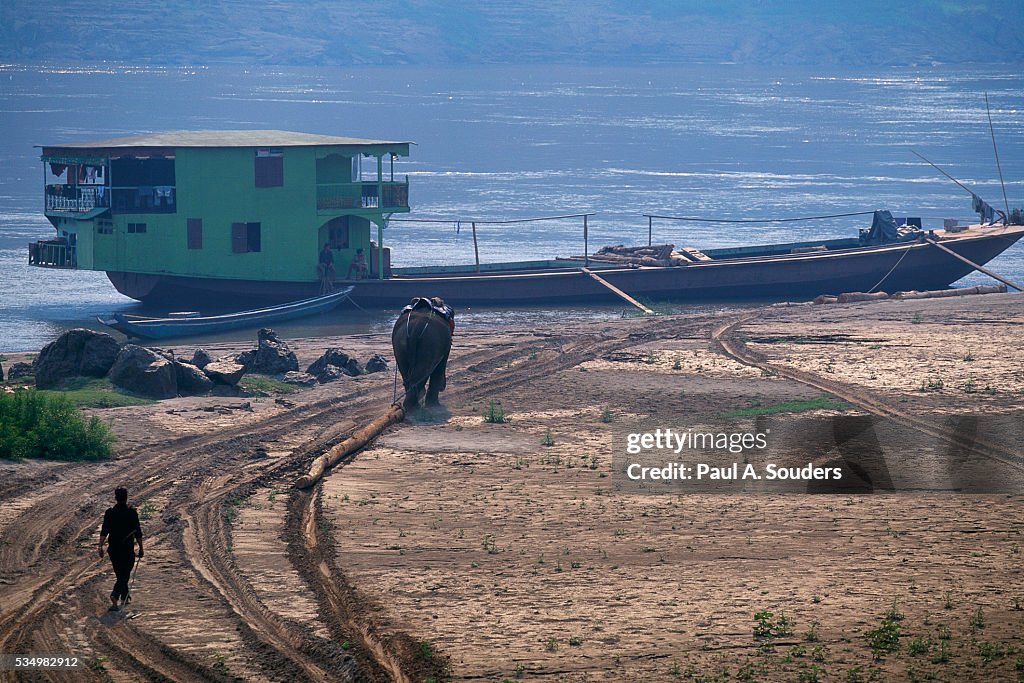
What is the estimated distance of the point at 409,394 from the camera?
2278 centimetres

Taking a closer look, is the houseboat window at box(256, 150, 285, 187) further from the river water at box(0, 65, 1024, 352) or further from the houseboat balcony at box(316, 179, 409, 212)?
the river water at box(0, 65, 1024, 352)

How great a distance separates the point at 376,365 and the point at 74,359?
245 inches

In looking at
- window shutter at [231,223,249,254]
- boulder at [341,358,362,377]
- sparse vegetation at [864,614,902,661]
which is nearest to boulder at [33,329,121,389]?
boulder at [341,358,362,377]

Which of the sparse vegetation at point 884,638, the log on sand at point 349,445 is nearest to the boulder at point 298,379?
the log on sand at point 349,445

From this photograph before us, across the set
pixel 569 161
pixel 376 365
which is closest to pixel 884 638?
pixel 376 365

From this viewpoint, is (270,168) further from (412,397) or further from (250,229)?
(412,397)

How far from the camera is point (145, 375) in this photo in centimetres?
2320

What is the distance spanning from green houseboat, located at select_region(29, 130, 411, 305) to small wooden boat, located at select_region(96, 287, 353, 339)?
124 cm

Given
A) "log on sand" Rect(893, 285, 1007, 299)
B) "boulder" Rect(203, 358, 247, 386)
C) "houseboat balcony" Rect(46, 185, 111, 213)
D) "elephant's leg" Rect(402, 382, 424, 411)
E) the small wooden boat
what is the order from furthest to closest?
"log on sand" Rect(893, 285, 1007, 299) < "houseboat balcony" Rect(46, 185, 111, 213) < the small wooden boat < "boulder" Rect(203, 358, 247, 386) < "elephant's leg" Rect(402, 382, 424, 411)

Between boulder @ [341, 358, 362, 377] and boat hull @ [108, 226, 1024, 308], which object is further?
boat hull @ [108, 226, 1024, 308]

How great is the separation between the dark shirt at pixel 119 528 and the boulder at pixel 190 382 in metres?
10.6

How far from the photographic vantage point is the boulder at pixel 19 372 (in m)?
26.1

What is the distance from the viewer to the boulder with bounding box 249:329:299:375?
26.3 m

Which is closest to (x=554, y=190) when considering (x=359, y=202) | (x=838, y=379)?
(x=359, y=202)
